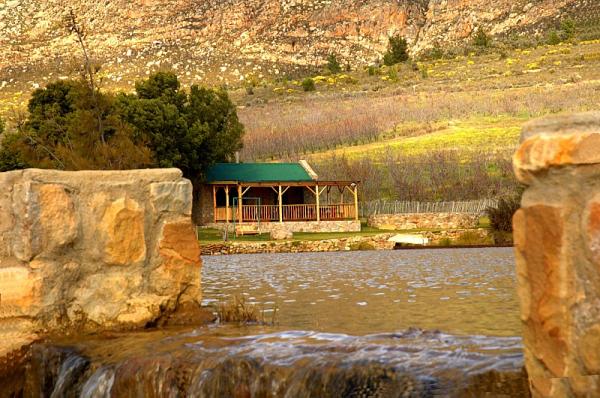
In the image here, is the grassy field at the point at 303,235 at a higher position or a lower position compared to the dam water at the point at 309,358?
higher

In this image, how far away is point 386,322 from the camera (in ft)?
26.1

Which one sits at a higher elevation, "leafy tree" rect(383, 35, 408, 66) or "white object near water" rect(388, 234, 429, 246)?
"leafy tree" rect(383, 35, 408, 66)

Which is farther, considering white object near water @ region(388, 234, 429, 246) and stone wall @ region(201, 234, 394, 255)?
white object near water @ region(388, 234, 429, 246)

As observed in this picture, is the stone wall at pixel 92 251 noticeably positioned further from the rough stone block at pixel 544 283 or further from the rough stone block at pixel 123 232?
the rough stone block at pixel 544 283

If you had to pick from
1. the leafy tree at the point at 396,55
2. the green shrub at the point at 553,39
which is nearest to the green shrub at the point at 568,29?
the green shrub at the point at 553,39

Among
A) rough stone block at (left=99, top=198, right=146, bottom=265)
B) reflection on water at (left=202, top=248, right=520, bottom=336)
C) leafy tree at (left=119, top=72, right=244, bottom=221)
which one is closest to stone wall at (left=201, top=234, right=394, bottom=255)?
leafy tree at (left=119, top=72, right=244, bottom=221)

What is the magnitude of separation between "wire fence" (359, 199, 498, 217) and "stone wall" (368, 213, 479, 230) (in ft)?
3.49

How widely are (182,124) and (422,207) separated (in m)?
12.1

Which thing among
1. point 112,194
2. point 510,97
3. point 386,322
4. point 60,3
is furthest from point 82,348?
point 60,3

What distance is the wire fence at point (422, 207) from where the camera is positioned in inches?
1572

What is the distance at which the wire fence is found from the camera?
3994 cm

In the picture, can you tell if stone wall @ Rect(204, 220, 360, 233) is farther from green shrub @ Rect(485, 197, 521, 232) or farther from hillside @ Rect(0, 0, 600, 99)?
hillside @ Rect(0, 0, 600, 99)

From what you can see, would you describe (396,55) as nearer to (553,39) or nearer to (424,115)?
(553,39)

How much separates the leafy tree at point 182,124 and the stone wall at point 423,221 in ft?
27.2
